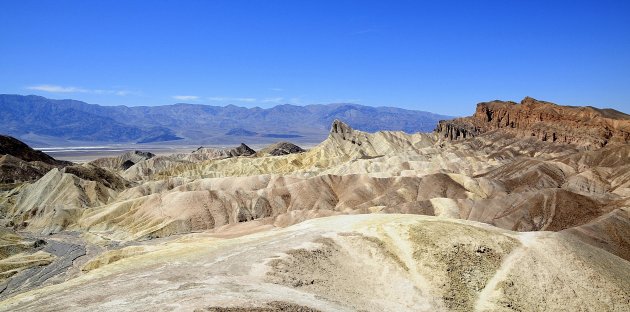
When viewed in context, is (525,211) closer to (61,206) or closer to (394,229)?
(394,229)

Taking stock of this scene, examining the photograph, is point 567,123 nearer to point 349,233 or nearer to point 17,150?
point 349,233

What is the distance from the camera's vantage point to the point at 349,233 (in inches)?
1898

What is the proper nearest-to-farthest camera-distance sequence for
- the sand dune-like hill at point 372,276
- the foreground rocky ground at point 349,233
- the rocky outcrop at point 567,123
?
the sand dune-like hill at point 372,276 < the foreground rocky ground at point 349,233 < the rocky outcrop at point 567,123

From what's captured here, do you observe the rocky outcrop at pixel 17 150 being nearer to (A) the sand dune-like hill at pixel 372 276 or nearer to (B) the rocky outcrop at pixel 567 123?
(A) the sand dune-like hill at pixel 372 276

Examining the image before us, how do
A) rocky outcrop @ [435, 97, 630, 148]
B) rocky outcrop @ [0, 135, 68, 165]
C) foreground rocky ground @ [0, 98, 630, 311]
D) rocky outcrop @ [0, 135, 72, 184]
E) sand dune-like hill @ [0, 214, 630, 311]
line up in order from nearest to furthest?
sand dune-like hill @ [0, 214, 630, 311], foreground rocky ground @ [0, 98, 630, 311], rocky outcrop @ [435, 97, 630, 148], rocky outcrop @ [0, 135, 72, 184], rocky outcrop @ [0, 135, 68, 165]

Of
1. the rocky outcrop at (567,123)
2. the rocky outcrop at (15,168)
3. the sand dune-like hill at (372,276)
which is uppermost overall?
the rocky outcrop at (567,123)

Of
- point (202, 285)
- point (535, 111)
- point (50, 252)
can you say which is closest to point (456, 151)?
point (535, 111)

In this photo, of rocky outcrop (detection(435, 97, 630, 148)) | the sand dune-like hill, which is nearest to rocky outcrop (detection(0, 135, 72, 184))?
the sand dune-like hill

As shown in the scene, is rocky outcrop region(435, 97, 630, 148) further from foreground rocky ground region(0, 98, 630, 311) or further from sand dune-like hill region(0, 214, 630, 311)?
sand dune-like hill region(0, 214, 630, 311)

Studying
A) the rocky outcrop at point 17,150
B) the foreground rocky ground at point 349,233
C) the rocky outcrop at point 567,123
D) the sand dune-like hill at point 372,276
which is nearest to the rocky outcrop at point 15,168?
the rocky outcrop at point 17,150

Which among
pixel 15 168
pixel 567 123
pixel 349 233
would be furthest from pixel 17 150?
pixel 567 123

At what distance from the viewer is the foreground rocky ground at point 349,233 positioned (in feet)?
125

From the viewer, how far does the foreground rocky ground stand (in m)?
38.0

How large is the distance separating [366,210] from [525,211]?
2606 cm
